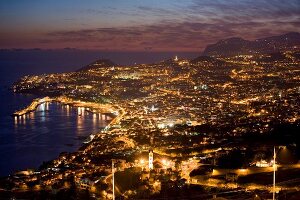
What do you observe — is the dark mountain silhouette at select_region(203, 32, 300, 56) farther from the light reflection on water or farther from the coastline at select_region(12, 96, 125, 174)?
the light reflection on water

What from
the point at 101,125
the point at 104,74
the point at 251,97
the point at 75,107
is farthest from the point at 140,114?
the point at 104,74

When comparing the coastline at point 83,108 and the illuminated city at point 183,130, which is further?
the coastline at point 83,108

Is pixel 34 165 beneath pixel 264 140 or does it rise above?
beneath

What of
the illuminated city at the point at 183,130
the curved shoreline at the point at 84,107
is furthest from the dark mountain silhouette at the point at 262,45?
the curved shoreline at the point at 84,107

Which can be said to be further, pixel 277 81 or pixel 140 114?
pixel 277 81

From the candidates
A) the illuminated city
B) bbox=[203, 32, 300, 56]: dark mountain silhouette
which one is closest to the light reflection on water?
the illuminated city

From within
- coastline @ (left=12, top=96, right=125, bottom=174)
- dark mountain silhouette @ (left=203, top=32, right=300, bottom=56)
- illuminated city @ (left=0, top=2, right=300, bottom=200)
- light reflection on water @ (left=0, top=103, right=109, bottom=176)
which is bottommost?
light reflection on water @ (left=0, top=103, right=109, bottom=176)

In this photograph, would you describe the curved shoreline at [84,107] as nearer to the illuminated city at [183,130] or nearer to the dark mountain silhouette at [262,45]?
the illuminated city at [183,130]

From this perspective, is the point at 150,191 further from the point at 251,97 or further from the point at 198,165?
the point at 251,97

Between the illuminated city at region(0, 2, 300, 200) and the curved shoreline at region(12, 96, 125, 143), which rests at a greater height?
the illuminated city at region(0, 2, 300, 200)
